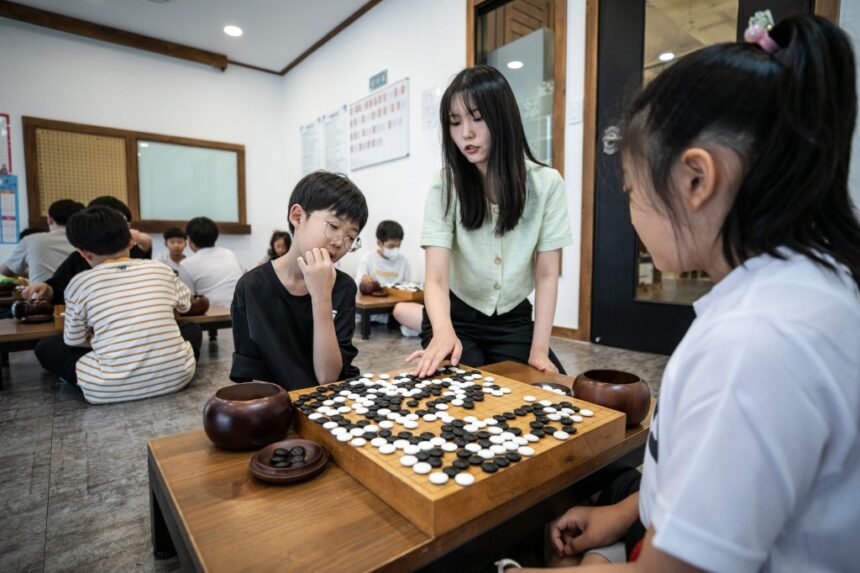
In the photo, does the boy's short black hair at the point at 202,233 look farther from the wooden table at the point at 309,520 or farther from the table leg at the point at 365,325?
the wooden table at the point at 309,520

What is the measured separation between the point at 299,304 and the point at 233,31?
5.13 metres

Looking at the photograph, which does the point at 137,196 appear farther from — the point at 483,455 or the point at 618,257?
the point at 483,455

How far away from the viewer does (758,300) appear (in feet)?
1.43

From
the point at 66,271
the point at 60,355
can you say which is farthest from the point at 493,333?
the point at 66,271

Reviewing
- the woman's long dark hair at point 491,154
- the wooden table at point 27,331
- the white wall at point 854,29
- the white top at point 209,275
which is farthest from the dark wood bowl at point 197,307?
the white wall at point 854,29

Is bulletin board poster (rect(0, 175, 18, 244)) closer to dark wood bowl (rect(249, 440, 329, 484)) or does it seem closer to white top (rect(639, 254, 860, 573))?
dark wood bowl (rect(249, 440, 329, 484))

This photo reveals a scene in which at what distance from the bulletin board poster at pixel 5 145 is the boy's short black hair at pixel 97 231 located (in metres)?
3.94

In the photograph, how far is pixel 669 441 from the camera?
511mm

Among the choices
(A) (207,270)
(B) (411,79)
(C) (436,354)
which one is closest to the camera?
(C) (436,354)

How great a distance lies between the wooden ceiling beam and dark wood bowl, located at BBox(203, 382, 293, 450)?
6.19 m

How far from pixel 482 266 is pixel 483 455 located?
0.95 m

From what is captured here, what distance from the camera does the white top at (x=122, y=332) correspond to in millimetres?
2092

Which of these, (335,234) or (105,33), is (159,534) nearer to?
(335,234)

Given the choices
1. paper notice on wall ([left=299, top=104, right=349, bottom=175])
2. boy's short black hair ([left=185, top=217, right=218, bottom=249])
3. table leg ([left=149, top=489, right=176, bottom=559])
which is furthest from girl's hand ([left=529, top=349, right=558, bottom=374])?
paper notice on wall ([left=299, top=104, right=349, bottom=175])
